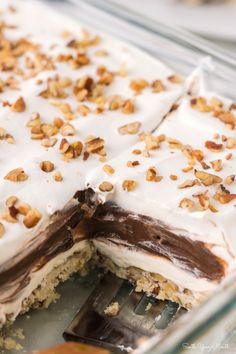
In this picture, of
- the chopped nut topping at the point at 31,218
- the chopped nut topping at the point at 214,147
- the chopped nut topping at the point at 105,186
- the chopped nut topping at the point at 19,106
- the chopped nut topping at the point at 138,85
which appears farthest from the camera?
the chopped nut topping at the point at 138,85

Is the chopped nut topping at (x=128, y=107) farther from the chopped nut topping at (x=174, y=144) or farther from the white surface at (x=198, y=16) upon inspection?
the white surface at (x=198, y=16)

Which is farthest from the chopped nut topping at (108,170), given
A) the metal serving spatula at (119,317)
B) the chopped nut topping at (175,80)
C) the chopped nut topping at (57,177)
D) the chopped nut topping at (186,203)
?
the chopped nut topping at (175,80)

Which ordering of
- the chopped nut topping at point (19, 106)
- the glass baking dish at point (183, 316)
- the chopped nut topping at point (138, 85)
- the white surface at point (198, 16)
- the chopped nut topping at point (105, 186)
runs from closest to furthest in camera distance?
the glass baking dish at point (183, 316) < the chopped nut topping at point (105, 186) < the chopped nut topping at point (19, 106) < the chopped nut topping at point (138, 85) < the white surface at point (198, 16)

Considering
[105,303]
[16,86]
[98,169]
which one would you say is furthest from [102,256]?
[16,86]

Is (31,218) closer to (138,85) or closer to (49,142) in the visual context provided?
(49,142)

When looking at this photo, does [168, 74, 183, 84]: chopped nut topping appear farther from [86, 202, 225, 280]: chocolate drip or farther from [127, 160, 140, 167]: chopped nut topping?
[86, 202, 225, 280]: chocolate drip

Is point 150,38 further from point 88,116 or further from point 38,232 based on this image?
point 38,232
